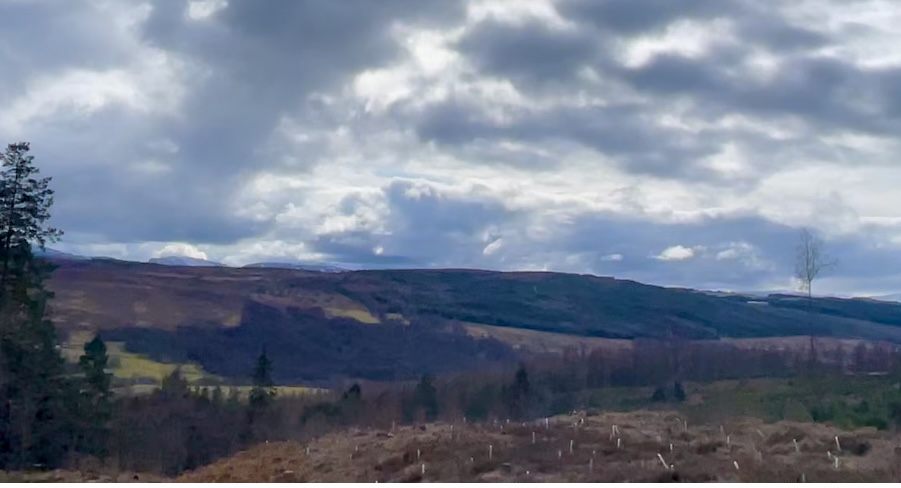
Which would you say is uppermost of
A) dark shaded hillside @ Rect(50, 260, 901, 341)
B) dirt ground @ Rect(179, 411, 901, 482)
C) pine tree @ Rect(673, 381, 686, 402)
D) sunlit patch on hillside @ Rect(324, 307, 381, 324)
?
dark shaded hillside @ Rect(50, 260, 901, 341)

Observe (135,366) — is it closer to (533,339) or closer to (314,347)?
(314,347)

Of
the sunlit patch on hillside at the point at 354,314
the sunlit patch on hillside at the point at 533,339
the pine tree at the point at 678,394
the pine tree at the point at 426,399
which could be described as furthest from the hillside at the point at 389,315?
the pine tree at the point at 678,394

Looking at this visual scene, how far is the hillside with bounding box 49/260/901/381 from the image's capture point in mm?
113500

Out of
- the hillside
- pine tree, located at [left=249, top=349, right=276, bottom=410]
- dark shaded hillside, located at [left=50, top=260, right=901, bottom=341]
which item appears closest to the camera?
pine tree, located at [left=249, top=349, right=276, bottom=410]

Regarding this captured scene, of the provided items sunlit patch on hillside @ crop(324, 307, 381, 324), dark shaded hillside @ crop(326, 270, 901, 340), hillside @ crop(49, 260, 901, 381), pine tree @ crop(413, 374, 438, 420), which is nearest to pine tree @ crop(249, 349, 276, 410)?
pine tree @ crop(413, 374, 438, 420)

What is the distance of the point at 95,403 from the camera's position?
38375 millimetres

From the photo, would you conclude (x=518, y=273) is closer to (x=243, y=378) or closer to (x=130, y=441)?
(x=243, y=378)

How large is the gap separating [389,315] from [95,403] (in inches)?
3949

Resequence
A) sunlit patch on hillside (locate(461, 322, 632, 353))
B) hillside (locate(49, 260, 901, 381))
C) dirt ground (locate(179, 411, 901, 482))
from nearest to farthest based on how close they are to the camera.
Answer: dirt ground (locate(179, 411, 901, 482)) → hillside (locate(49, 260, 901, 381)) → sunlit patch on hillside (locate(461, 322, 632, 353))

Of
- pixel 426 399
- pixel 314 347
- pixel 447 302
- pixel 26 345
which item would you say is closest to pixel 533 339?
pixel 447 302

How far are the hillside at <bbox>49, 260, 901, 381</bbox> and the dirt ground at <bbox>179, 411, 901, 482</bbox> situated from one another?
73992 millimetres

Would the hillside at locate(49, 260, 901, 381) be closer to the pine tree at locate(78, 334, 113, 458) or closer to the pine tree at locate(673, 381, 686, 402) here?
the pine tree at locate(673, 381, 686, 402)

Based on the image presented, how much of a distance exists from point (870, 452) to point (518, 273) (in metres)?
161

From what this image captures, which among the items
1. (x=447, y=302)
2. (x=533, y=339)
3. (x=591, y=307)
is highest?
(x=591, y=307)
